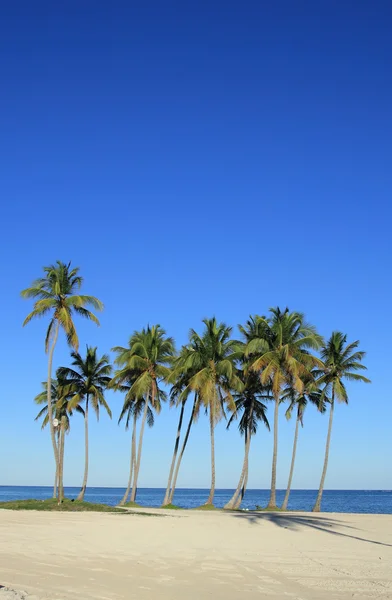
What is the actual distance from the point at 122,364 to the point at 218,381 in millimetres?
7396

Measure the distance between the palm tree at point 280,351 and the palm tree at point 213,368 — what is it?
1.69 metres

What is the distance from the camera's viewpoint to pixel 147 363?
140 feet

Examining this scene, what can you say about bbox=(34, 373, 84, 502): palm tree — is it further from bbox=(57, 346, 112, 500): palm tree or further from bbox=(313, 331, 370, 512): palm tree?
bbox=(313, 331, 370, 512): palm tree

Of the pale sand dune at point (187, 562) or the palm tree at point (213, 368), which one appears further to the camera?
the palm tree at point (213, 368)

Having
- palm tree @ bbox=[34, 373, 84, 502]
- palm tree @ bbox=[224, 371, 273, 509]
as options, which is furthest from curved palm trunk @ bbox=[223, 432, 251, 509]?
palm tree @ bbox=[34, 373, 84, 502]

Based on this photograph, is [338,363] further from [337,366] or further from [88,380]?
[88,380]

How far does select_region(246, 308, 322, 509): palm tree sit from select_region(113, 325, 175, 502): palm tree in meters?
6.25

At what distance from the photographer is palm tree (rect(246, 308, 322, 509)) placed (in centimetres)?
3884

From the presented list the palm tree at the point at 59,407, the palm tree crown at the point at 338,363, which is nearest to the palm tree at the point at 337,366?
the palm tree crown at the point at 338,363

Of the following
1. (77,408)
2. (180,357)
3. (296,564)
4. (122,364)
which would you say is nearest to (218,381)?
(180,357)

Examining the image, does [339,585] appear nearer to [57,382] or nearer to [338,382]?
[338,382]

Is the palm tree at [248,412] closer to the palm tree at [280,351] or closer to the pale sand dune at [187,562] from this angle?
the palm tree at [280,351]

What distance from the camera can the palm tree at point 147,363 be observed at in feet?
138

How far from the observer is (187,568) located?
11.8m
